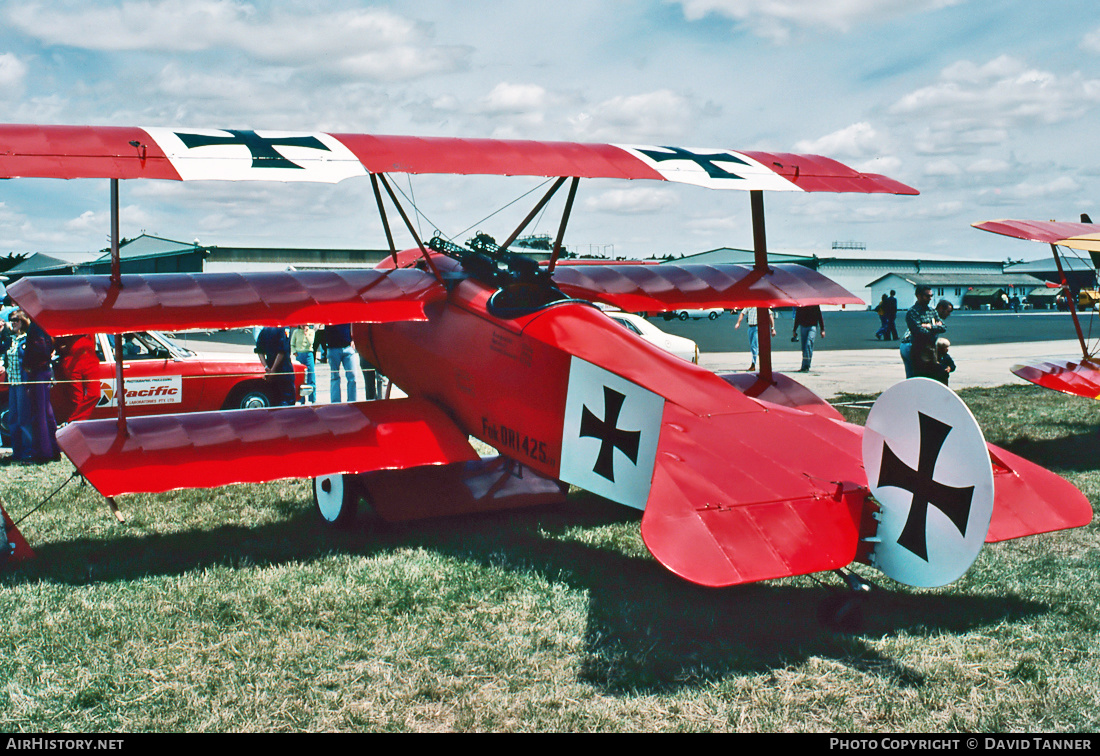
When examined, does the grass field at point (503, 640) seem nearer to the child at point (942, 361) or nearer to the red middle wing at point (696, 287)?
the red middle wing at point (696, 287)

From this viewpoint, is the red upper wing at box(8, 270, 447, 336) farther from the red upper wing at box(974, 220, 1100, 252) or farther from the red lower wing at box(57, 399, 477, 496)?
the red upper wing at box(974, 220, 1100, 252)

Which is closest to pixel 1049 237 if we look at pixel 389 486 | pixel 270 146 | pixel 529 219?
pixel 529 219

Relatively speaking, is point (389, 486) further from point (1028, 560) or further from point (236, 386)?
point (236, 386)

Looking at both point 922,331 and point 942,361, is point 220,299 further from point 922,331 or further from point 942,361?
point 942,361

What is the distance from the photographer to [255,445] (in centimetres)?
556

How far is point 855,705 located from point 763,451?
1.13 meters

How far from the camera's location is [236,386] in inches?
415

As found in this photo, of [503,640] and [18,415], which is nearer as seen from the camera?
[503,640]

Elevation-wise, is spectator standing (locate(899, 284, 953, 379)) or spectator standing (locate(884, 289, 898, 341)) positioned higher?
spectator standing (locate(899, 284, 953, 379))

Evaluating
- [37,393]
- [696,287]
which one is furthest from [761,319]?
[37,393]

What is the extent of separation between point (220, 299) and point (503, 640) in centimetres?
306

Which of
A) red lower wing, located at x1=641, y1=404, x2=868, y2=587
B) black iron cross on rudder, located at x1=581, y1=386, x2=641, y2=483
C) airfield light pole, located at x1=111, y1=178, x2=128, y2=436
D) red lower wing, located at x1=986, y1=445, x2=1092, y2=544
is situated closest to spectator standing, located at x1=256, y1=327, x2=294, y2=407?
airfield light pole, located at x1=111, y1=178, x2=128, y2=436

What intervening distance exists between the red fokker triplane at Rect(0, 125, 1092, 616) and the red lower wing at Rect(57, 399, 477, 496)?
0.06ft

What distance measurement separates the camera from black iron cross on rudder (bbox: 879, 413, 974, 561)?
11.7ft
